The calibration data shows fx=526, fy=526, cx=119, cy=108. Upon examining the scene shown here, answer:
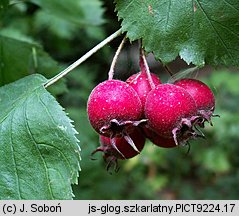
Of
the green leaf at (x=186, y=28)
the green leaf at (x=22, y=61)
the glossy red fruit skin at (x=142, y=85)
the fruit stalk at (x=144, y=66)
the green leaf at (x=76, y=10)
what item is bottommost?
the glossy red fruit skin at (x=142, y=85)

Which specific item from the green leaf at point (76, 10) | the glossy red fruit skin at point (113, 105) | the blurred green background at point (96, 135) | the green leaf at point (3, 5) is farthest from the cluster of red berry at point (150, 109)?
the green leaf at point (76, 10)

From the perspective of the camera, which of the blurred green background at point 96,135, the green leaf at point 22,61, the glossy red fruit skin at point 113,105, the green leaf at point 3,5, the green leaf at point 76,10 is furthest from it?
the blurred green background at point 96,135

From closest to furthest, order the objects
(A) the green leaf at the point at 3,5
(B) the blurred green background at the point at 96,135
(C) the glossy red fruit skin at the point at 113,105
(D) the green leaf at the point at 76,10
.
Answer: (C) the glossy red fruit skin at the point at 113,105
(A) the green leaf at the point at 3,5
(D) the green leaf at the point at 76,10
(B) the blurred green background at the point at 96,135

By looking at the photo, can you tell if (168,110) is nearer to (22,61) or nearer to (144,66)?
(144,66)

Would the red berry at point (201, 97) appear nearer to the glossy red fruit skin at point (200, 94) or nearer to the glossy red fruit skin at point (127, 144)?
the glossy red fruit skin at point (200, 94)

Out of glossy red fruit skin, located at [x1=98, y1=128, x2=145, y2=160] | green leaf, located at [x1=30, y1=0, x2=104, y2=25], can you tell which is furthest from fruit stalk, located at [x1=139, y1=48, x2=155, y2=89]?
green leaf, located at [x1=30, y1=0, x2=104, y2=25]

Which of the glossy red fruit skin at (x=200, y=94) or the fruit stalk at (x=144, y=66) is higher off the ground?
the fruit stalk at (x=144, y=66)

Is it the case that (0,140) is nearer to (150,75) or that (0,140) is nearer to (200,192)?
(150,75)

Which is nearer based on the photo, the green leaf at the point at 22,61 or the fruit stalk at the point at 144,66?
the fruit stalk at the point at 144,66

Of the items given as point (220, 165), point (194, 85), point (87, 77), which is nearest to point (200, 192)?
point (220, 165)
